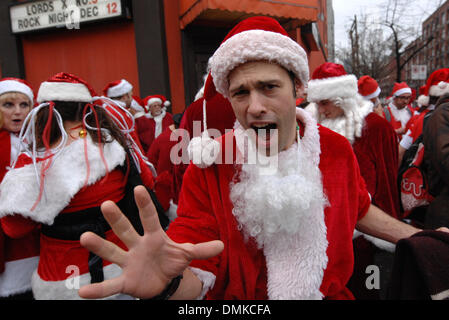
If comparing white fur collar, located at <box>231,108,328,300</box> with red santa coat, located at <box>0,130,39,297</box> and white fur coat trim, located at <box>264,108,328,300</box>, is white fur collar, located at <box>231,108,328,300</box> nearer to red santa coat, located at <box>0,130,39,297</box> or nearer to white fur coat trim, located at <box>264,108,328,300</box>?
white fur coat trim, located at <box>264,108,328,300</box>

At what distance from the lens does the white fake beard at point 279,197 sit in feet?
4.29

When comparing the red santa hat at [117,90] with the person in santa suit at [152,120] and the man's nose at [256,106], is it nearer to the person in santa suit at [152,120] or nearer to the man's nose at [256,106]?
the person in santa suit at [152,120]

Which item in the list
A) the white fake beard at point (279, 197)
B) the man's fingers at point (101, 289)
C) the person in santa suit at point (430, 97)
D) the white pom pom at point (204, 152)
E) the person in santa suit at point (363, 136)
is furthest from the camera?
the person in santa suit at point (430, 97)

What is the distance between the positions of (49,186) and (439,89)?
4.34 metres

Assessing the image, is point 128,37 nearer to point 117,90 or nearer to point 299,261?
point 117,90

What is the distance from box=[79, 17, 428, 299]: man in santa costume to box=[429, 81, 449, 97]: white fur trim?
3.15m

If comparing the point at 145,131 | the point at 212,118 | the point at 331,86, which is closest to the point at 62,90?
the point at 212,118

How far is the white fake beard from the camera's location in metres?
1.31

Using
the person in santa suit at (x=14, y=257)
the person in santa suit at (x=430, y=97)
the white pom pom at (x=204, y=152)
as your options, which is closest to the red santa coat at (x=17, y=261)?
the person in santa suit at (x=14, y=257)

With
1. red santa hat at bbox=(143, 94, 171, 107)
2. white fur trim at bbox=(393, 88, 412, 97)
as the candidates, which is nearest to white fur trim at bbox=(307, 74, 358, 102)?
red santa hat at bbox=(143, 94, 171, 107)

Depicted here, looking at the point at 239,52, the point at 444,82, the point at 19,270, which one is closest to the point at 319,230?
the point at 239,52

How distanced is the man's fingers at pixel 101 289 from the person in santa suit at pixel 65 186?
3.41ft

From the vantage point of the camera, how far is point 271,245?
1.40 m

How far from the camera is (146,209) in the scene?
3.31 feet
